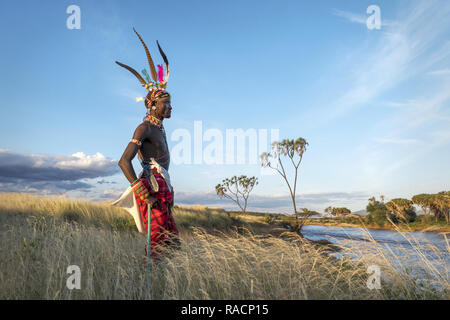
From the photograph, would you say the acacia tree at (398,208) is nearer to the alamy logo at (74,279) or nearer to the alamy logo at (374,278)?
the alamy logo at (374,278)

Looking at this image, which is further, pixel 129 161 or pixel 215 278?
pixel 129 161

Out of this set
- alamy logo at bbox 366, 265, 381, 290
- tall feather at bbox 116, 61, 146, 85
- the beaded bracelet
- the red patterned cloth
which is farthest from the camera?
tall feather at bbox 116, 61, 146, 85

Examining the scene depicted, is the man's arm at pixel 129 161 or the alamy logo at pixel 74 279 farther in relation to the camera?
the man's arm at pixel 129 161

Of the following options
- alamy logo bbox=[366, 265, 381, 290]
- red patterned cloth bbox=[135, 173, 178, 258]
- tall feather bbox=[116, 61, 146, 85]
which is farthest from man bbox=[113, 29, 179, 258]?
alamy logo bbox=[366, 265, 381, 290]

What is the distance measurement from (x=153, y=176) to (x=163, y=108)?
3.17 ft

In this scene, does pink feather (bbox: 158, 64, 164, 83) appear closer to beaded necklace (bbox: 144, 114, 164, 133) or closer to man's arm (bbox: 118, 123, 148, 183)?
beaded necklace (bbox: 144, 114, 164, 133)

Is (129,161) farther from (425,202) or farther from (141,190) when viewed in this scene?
(425,202)

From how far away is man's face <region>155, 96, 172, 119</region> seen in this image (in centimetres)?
371

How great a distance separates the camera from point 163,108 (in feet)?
12.2

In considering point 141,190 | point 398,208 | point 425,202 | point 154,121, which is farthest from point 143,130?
point 425,202

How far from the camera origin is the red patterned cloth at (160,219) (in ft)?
11.2

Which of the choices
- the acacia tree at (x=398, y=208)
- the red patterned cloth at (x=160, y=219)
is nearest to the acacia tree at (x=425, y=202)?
the acacia tree at (x=398, y=208)
